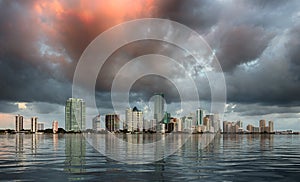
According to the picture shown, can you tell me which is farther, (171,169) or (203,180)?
(171,169)

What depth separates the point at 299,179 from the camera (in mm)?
41219

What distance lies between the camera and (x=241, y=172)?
151 ft

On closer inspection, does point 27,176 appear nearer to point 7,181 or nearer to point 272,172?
point 7,181

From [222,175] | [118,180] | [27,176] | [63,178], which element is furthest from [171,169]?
[27,176]

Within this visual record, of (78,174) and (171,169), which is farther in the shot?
(171,169)

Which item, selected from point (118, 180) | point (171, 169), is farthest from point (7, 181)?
point (171, 169)

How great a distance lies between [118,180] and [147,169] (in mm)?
10537

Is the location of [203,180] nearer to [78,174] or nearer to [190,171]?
[190,171]

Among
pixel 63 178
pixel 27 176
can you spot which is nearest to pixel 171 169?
pixel 63 178

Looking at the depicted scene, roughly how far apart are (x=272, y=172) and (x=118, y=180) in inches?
883

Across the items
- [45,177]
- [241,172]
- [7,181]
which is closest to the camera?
[7,181]

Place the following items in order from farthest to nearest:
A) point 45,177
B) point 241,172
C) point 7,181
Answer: point 241,172 < point 45,177 < point 7,181

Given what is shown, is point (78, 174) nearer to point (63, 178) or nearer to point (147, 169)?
point (63, 178)

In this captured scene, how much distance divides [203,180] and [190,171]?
788 cm
